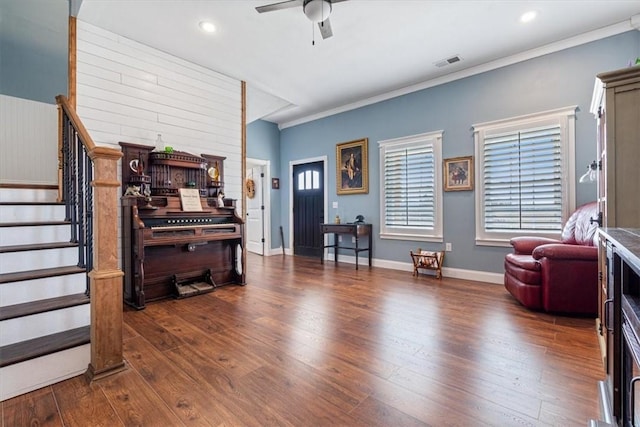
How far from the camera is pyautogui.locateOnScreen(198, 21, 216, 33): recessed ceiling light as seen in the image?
3.10 m

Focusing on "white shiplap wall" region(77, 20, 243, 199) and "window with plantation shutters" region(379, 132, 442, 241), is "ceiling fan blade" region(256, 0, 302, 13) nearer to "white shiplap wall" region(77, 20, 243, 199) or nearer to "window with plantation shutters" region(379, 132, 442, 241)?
"white shiplap wall" region(77, 20, 243, 199)

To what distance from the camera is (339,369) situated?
179 centimetres

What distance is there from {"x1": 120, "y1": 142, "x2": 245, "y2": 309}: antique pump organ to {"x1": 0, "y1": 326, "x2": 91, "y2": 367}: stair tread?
113 cm

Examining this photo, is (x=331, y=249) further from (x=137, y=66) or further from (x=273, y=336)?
(x=137, y=66)

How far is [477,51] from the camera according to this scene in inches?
142

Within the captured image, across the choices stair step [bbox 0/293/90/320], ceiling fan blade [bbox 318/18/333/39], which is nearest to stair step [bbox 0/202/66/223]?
stair step [bbox 0/293/90/320]

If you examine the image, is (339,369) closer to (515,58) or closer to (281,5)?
(281,5)

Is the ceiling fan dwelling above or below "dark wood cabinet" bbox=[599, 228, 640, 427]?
above

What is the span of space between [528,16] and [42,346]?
4784 mm

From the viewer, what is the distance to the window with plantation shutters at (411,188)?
4.40 metres

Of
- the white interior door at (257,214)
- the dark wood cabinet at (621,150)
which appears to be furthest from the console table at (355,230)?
the dark wood cabinet at (621,150)

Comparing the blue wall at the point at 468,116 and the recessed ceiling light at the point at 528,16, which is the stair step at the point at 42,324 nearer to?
the blue wall at the point at 468,116

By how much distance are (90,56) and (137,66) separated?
452 mm

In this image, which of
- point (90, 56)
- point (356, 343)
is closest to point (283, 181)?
point (90, 56)
